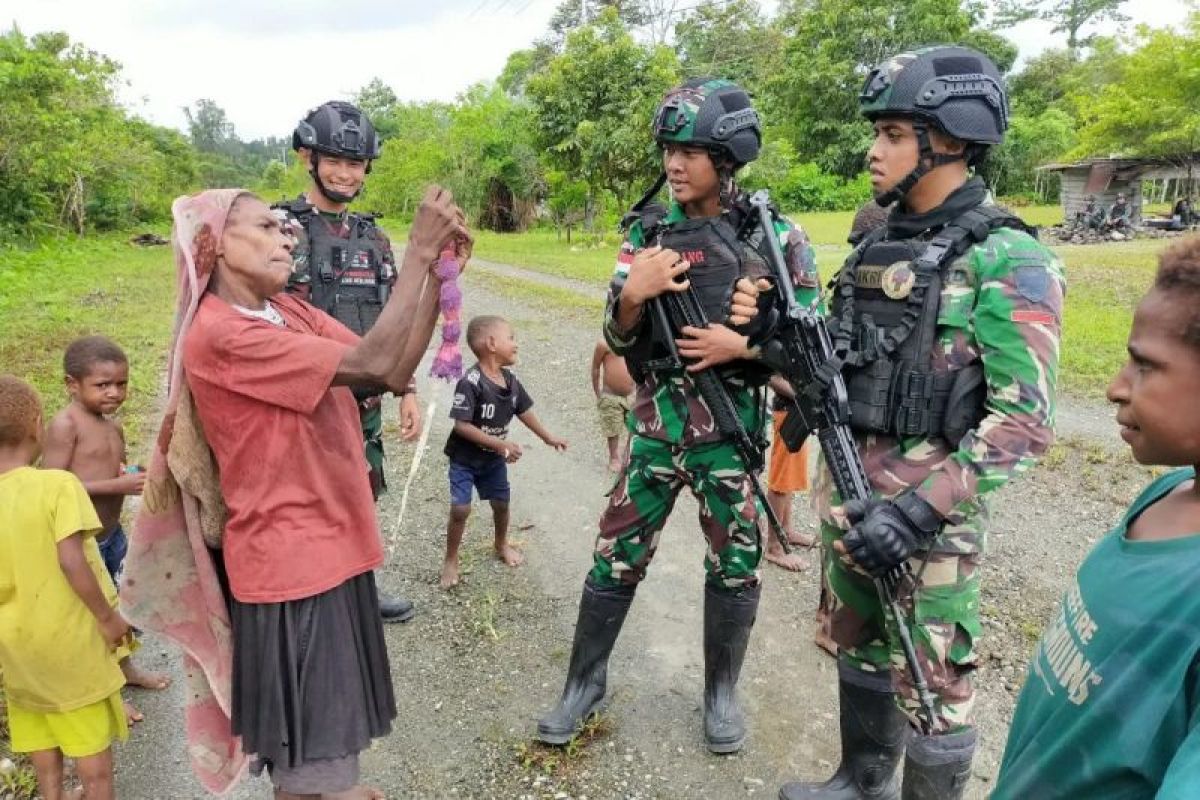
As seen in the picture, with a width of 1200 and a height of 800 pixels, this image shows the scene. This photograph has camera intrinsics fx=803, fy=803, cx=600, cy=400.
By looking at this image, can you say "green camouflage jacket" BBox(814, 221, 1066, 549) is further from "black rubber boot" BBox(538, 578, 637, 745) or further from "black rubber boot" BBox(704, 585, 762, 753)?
"black rubber boot" BBox(538, 578, 637, 745)

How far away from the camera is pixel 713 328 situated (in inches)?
104

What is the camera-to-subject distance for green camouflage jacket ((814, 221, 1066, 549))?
202 cm

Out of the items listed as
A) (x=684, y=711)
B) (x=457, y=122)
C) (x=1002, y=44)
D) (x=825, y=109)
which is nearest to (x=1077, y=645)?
(x=684, y=711)

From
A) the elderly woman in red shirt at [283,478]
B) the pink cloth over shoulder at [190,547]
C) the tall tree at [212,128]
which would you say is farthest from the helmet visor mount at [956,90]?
the tall tree at [212,128]

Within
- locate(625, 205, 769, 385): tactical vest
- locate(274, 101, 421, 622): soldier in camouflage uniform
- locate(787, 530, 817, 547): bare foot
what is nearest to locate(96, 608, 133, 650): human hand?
locate(274, 101, 421, 622): soldier in camouflage uniform

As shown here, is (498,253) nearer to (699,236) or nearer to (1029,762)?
(699,236)

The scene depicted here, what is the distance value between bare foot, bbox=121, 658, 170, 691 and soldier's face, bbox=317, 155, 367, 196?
226 centimetres

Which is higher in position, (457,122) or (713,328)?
(457,122)

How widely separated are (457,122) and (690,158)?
3020cm

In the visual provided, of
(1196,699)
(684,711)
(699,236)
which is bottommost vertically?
(684,711)

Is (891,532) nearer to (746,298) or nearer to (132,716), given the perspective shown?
(746,298)

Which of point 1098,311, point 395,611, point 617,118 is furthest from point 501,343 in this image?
point 617,118

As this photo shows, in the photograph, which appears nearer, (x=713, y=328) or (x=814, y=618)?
(x=713, y=328)

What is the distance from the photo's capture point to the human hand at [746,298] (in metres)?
2.59
